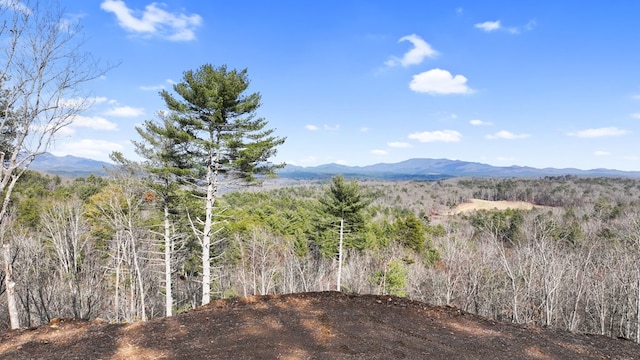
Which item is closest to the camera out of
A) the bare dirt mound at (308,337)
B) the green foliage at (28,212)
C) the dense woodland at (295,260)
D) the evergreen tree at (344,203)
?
the bare dirt mound at (308,337)

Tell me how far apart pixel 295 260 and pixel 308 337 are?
2152 centimetres

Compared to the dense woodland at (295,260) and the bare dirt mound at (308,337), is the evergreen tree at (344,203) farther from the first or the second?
the bare dirt mound at (308,337)

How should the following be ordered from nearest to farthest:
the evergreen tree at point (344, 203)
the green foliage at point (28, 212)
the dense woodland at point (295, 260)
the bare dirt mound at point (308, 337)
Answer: the bare dirt mound at point (308, 337), the dense woodland at point (295, 260), the evergreen tree at point (344, 203), the green foliage at point (28, 212)

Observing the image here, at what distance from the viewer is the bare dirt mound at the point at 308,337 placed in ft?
15.4

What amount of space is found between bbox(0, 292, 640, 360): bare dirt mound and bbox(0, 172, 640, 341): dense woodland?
22.6 feet

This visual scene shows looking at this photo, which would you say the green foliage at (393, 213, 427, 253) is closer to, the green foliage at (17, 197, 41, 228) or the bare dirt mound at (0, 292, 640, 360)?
the bare dirt mound at (0, 292, 640, 360)

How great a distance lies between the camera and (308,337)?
513 centimetres

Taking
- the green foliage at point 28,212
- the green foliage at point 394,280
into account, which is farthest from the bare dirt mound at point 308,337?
the green foliage at point 28,212

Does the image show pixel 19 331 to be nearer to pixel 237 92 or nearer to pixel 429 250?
pixel 237 92

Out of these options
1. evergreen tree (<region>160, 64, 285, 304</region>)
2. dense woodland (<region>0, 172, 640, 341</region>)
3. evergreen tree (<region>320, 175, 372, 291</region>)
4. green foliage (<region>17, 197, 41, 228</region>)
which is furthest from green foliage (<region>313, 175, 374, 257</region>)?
green foliage (<region>17, 197, 41, 228</region>)

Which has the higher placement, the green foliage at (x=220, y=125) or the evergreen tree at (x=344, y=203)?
the green foliage at (x=220, y=125)

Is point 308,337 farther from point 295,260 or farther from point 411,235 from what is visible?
point 411,235

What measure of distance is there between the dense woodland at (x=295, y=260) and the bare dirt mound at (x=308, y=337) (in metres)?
6.89

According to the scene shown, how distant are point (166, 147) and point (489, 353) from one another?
38.5ft
